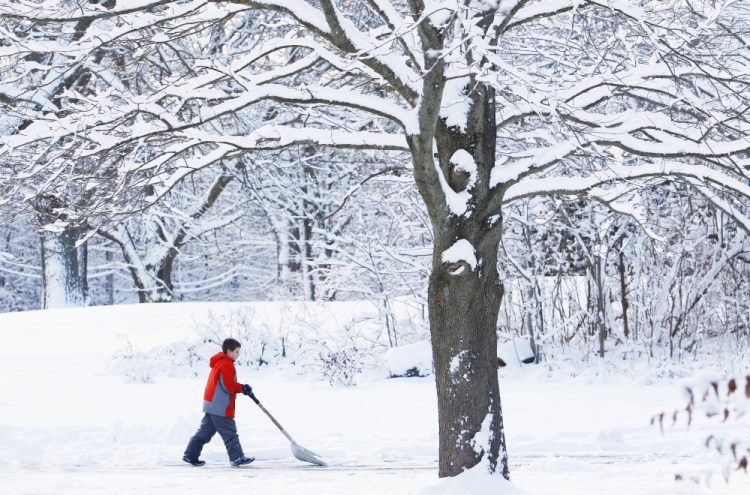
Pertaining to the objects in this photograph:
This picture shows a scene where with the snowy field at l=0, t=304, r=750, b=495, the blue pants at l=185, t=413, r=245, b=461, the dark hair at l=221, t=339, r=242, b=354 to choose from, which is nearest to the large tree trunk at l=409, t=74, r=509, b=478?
the snowy field at l=0, t=304, r=750, b=495

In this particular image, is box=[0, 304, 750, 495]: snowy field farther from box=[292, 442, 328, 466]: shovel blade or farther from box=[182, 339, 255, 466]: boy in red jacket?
box=[182, 339, 255, 466]: boy in red jacket

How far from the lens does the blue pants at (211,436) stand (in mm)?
9047

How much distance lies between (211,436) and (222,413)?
24 centimetres

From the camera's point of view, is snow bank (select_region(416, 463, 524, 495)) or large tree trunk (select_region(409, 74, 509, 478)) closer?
snow bank (select_region(416, 463, 524, 495))

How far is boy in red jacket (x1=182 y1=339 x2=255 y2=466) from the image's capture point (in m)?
9.05

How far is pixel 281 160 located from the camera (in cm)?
2112

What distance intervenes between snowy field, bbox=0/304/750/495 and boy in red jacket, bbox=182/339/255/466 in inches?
7.8

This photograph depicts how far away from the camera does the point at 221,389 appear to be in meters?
9.36

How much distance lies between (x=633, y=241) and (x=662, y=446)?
6.16 meters

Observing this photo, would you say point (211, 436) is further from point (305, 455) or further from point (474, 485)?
point (474, 485)

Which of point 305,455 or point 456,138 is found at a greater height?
point 456,138

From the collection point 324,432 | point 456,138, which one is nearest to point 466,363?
point 456,138

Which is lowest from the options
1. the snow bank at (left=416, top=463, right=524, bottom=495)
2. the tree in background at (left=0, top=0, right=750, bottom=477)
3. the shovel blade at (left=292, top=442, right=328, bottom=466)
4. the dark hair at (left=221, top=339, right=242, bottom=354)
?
the shovel blade at (left=292, top=442, right=328, bottom=466)

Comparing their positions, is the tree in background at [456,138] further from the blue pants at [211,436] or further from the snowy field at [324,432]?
the blue pants at [211,436]
